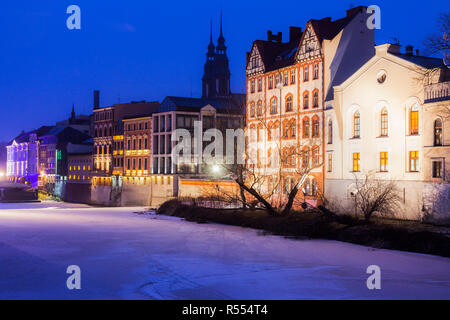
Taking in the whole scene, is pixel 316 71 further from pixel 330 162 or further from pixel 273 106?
pixel 330 162

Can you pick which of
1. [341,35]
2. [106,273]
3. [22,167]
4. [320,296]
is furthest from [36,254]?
[22,167]

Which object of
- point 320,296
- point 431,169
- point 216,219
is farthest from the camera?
point 216,219

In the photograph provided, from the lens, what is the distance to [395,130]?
40250 mm

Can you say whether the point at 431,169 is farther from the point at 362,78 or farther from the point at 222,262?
the point at 222,262

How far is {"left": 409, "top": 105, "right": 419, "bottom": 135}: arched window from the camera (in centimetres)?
3856

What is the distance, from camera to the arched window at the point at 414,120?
38.6 metres

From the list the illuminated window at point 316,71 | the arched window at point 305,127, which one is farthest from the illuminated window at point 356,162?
the illuminated window at point 316,71

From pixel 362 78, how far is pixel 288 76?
40.6 feet

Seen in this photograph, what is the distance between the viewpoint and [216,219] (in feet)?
131

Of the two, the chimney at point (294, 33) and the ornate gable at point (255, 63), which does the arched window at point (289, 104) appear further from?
the chimney at point (294, 33)

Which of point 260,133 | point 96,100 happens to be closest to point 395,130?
point 260,133

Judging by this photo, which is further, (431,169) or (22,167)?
(22,167)

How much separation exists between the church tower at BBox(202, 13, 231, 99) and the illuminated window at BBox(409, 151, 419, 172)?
369ft
